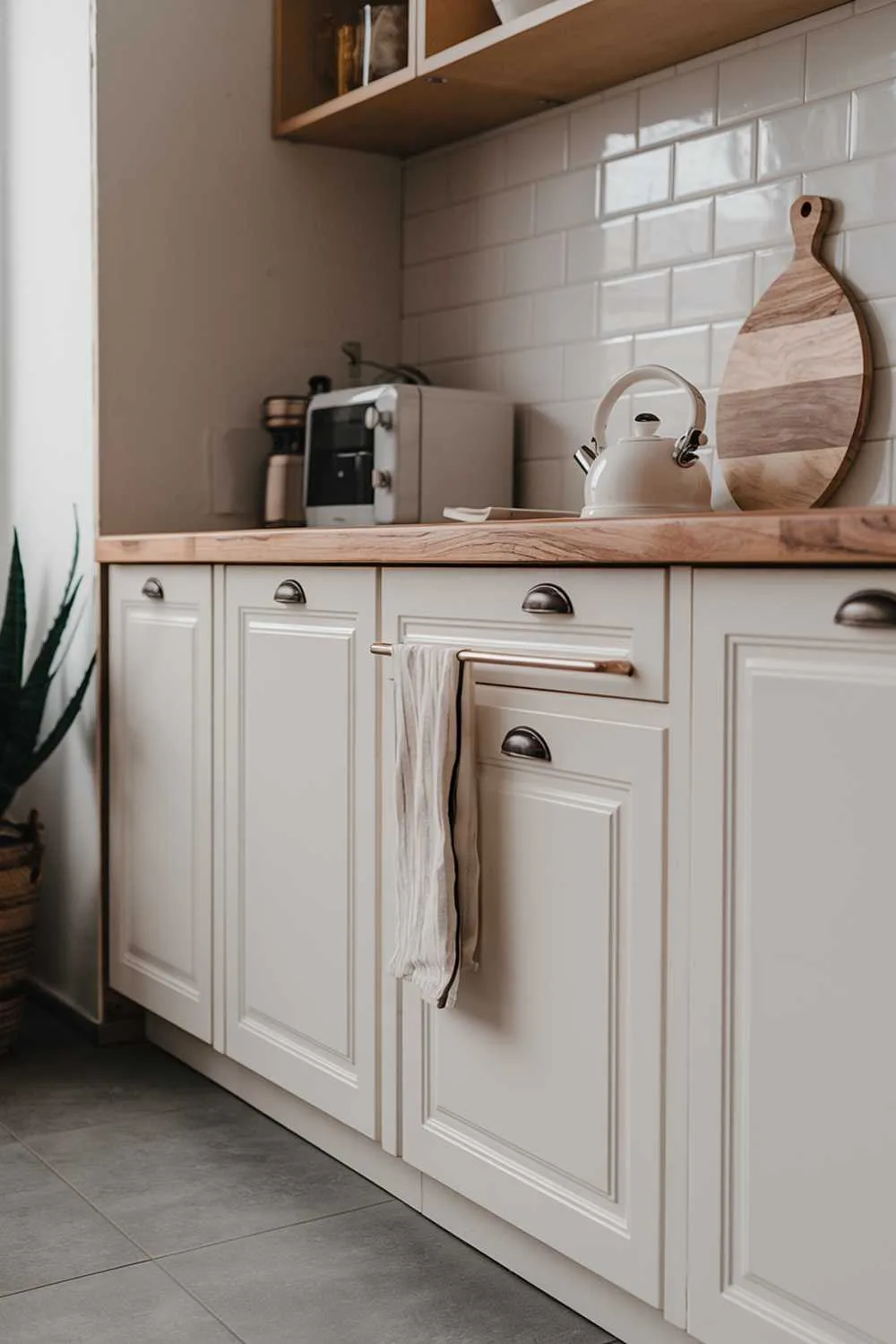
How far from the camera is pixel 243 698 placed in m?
2.46

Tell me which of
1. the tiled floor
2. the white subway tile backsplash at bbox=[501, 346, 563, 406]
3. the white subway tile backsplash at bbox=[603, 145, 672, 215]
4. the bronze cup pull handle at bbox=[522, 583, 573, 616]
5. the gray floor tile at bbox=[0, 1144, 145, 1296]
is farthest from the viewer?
the white subway tile backsplash at bbox=[501, 346, 563, 406]

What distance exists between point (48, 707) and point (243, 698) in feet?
2.79

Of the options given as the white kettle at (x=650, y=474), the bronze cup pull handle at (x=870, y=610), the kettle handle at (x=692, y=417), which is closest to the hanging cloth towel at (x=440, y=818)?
the white kettle at (x=650, y=474)

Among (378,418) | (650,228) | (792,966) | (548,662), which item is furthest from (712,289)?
(792,966)

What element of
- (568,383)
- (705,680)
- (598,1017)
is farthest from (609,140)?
(598,1017)

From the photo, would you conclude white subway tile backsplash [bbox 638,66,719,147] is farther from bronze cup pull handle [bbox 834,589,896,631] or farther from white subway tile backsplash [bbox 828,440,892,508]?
bronze cup pull handle [bbox 834,589,896,631]

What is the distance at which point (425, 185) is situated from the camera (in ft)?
10.3

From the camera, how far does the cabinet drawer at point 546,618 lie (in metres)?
1.61

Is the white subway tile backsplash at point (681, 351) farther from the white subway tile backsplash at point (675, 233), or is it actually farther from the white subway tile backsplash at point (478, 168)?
the white subway tile backsplash at point (478, 168)

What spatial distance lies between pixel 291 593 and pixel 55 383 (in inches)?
42.9

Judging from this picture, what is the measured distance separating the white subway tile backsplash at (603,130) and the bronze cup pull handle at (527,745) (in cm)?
127

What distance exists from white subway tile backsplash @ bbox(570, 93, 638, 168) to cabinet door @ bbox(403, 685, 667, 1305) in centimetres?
122

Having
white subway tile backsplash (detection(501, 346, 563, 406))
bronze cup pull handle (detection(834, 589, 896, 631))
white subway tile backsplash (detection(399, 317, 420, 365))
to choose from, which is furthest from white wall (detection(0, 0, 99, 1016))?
bronze cup pull handle (detection(834, 589, 896, 631))

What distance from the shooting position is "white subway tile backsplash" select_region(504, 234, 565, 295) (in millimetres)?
2756
